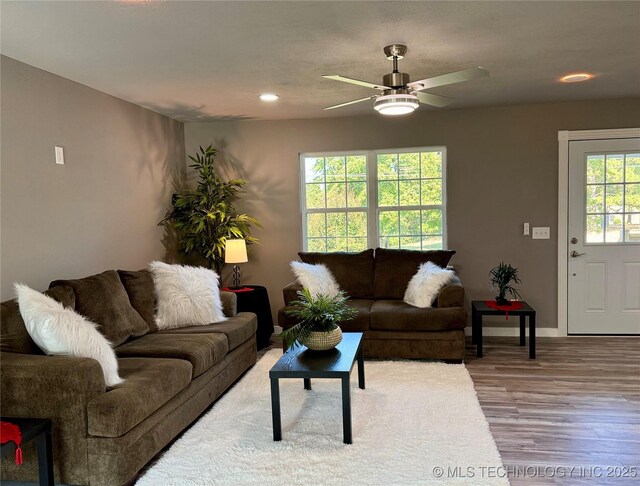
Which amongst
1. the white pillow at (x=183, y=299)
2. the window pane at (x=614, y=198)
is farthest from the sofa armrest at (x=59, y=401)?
the window pane at (x=614, y=198)

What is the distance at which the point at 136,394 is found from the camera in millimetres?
2441

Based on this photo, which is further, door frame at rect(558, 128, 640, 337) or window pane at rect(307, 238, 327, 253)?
window pane at rect(307, 238, 327, 253)

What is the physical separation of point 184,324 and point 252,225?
1959 mm

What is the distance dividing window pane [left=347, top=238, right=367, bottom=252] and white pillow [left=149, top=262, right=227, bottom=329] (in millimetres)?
1936

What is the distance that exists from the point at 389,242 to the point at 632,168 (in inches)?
100

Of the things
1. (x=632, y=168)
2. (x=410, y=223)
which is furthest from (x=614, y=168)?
(x=410, y=223)

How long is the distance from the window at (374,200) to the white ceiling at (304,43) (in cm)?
117

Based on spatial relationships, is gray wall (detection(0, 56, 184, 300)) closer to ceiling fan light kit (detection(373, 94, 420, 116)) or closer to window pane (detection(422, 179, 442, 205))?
ceiling fan light kit (detection(373, 94, 420, 116))

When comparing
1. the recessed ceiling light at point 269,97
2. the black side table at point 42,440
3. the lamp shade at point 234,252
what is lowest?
the black side table at point 42,440

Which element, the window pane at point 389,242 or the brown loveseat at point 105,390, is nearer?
the brown loveseat at point 105,390

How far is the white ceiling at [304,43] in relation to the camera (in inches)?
97.1

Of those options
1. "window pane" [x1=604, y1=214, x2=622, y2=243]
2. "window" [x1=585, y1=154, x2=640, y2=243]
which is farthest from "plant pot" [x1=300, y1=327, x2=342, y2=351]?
"window pane" [x1=604, y1=214, x2=622, y2=243]

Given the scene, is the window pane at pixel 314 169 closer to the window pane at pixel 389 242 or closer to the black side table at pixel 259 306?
the window pane at pixel 389 242

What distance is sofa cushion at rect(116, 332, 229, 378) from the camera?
3.10 m
